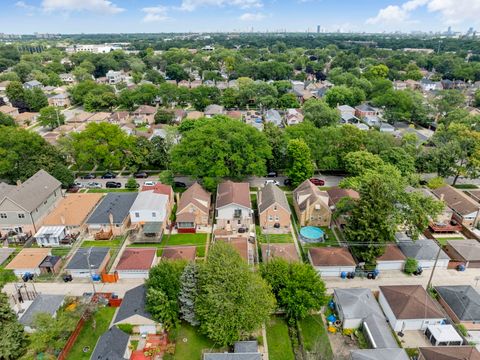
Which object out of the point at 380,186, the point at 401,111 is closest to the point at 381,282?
the point at 380,186

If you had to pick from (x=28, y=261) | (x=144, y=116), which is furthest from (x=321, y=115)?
(x=28, y=261)

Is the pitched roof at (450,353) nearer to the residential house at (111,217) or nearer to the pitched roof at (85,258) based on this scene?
the pitched roof at (85,258)

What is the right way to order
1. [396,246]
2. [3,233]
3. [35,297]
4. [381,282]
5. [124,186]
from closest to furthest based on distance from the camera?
[35,297] → [381,282] → [396,246] → [3,233] → [124,186]

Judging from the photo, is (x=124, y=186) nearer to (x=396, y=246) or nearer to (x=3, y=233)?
(x=3, y=233)

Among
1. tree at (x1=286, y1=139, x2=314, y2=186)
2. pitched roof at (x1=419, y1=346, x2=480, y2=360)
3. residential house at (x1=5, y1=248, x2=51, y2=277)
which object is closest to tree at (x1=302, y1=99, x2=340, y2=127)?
tree at (x1=286, y1=139, x2=314, y2=186)

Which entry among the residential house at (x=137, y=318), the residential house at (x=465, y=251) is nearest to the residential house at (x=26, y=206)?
the residential house at (x=137, y=318)

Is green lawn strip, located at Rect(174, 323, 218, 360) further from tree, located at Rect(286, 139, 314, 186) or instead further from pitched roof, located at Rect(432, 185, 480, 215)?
pitched roof, located at Rect(432, 185, 480, 215)

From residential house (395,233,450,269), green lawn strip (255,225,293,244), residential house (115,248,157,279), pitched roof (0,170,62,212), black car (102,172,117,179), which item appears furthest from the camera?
black car (102,172,117,179)
